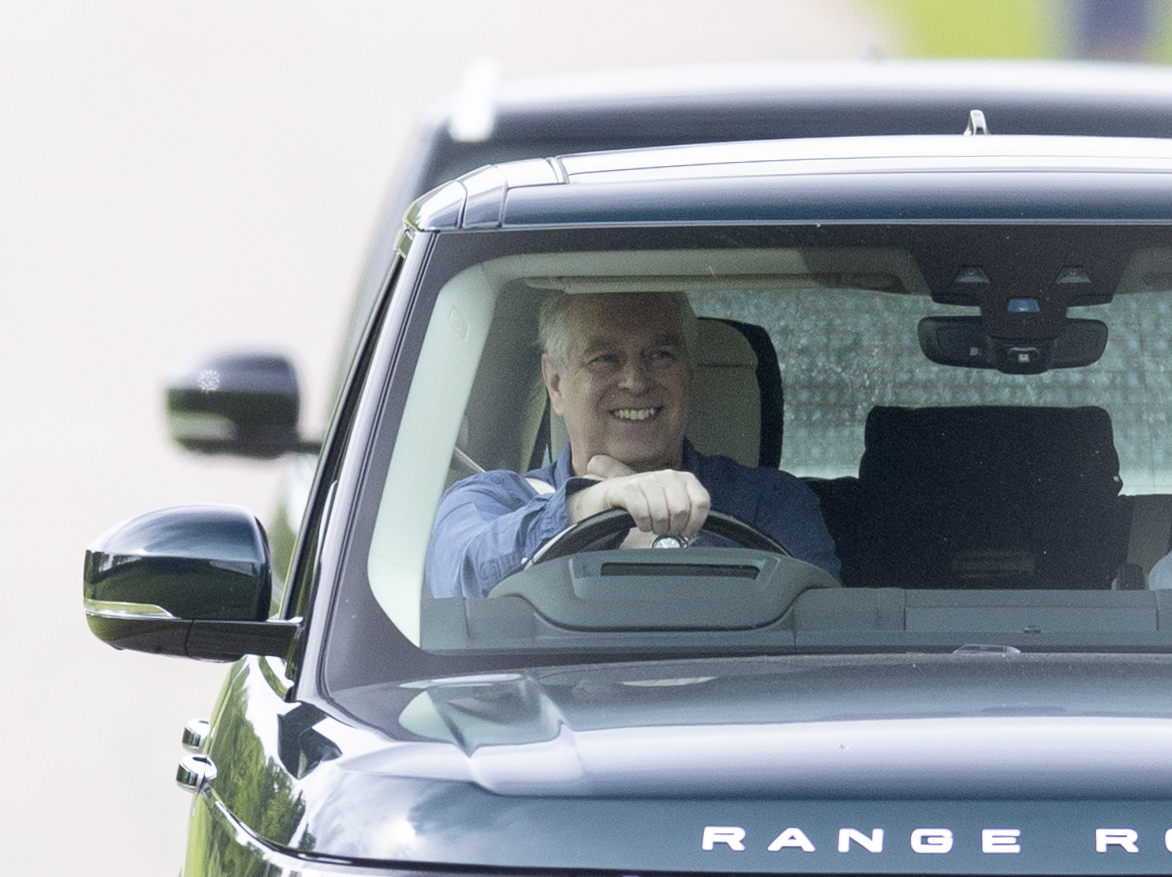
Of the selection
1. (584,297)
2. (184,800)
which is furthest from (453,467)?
(184,800)

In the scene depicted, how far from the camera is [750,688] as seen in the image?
2.66m

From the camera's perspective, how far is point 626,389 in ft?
11.6

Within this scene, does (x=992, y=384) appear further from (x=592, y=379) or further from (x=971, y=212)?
(x=592, y=379)

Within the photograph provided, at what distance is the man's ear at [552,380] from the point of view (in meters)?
3.44

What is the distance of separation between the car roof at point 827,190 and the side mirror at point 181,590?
1.72 feet

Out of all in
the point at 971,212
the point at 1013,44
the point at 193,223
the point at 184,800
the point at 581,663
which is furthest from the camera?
the point at 193,223

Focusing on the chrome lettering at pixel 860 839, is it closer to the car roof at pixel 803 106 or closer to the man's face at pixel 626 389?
the man's face at pixel 626 389

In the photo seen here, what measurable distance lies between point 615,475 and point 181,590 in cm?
66

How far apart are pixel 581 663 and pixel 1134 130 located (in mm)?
3467

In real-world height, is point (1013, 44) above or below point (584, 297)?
above

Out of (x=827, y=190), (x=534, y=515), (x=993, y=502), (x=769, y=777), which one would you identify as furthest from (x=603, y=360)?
(x=769, y=777)

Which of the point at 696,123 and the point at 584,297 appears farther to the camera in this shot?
the point at 696,123

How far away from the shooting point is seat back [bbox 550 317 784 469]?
348 cm

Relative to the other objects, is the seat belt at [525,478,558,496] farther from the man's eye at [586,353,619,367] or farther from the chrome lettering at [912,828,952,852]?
the chrome lettering at [912,828,952,852]
